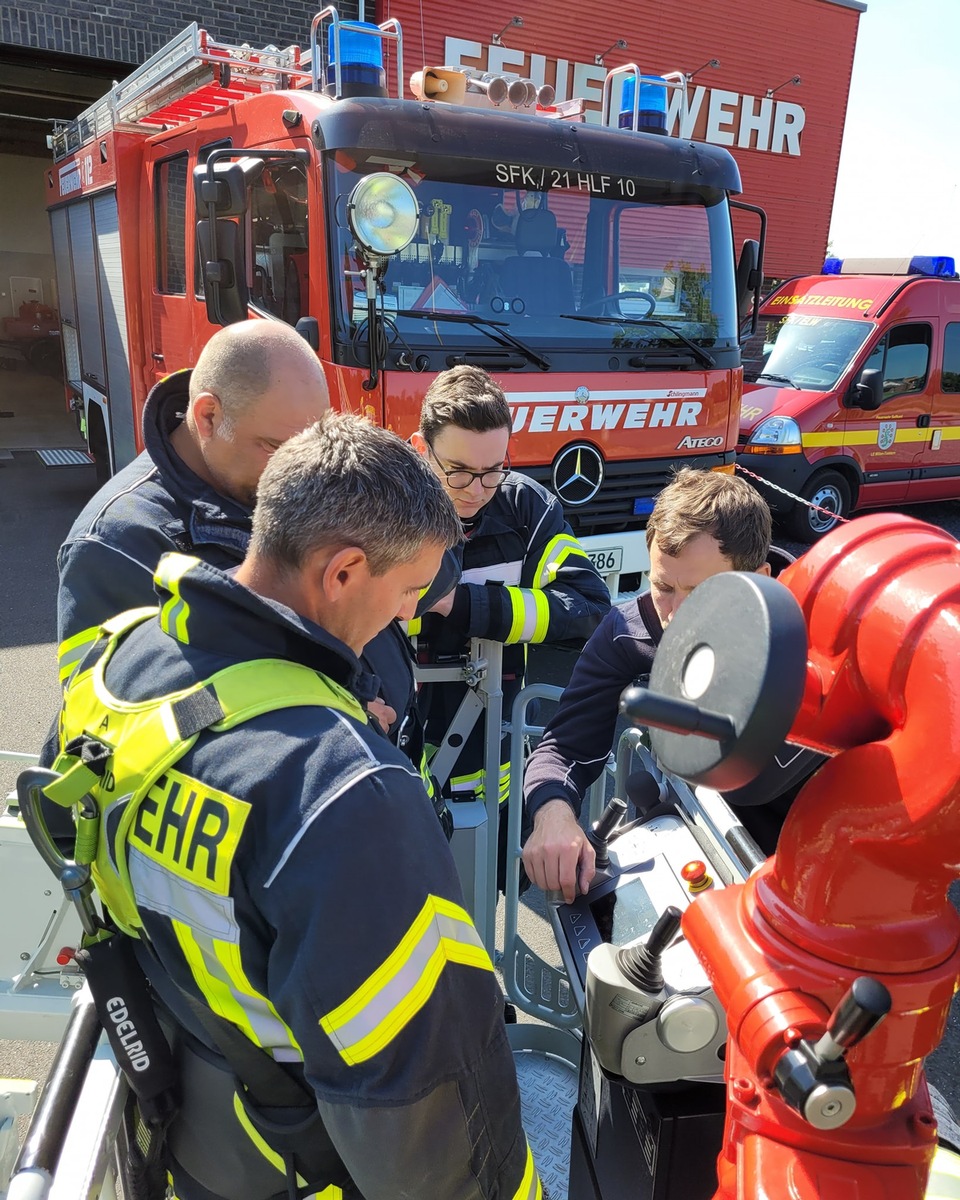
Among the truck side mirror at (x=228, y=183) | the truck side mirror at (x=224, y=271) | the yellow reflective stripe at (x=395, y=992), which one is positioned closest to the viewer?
the yellow reflective stripe at (x=395, y=992)

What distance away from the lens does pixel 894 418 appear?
27.1ft

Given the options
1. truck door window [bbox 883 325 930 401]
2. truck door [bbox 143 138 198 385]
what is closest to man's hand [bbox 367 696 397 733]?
truck door [bbox 143 138 198 385]

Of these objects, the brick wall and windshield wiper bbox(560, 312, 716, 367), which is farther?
the brick wall

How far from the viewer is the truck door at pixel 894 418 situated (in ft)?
26.3

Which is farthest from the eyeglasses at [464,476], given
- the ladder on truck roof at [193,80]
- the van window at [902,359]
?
the van window at [902,359]

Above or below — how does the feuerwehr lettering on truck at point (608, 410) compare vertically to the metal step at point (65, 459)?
above

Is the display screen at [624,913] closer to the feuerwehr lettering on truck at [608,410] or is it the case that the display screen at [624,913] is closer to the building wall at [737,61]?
the feuerwehr lettering on truck at [608,410]

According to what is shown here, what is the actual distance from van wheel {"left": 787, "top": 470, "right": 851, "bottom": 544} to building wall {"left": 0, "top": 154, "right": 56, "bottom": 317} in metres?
17.7

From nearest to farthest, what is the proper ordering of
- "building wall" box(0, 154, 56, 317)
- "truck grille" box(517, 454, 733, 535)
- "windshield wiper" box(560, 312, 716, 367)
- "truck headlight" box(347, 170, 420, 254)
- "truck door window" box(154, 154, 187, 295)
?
1. "truck headlight" box(347, 170, 420, 254)
2. "windshield wiper" box(560, 312, 716, 367)
3. "truck grille" box(517, 454, 733, 535)
4. "truck door window" box(154, 154, 187, 295)
5. "building wall" box(0, 154, 56, 317)

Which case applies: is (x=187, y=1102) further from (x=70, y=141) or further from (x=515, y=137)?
(x=70, y=141)

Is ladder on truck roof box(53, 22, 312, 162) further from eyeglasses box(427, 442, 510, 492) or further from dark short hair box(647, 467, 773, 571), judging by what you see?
dark short hair box(647, 467, 773, 571)

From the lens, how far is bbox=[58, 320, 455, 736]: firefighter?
180 centimetres

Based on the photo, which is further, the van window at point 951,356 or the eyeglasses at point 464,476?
the van window at point 951,356

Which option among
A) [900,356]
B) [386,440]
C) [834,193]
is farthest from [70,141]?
[834,193]
